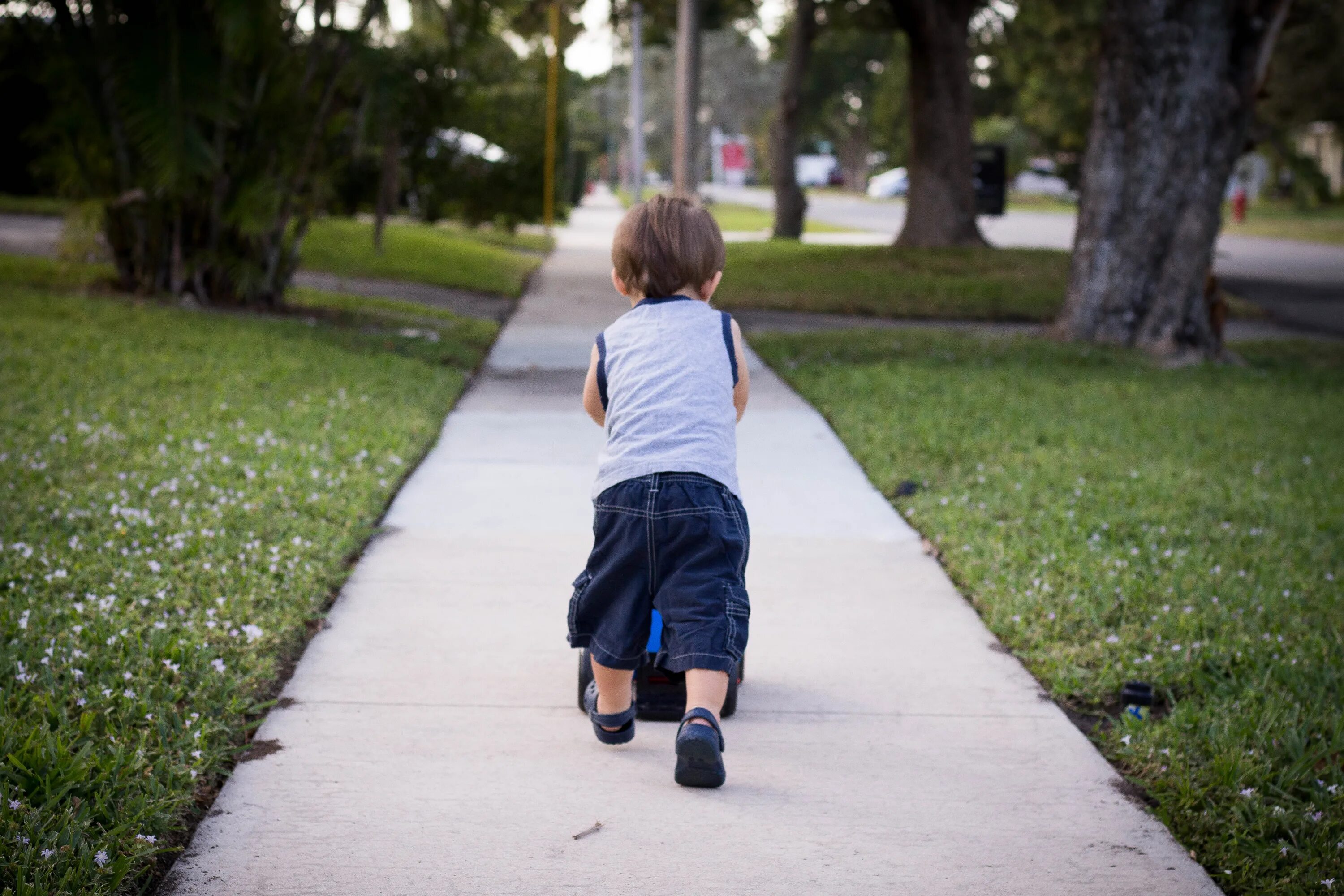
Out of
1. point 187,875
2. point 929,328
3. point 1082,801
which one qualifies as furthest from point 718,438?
point 929,328

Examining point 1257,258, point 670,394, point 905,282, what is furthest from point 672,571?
point 1257,258

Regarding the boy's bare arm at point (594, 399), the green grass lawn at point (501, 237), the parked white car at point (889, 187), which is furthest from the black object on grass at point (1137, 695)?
the parked white car at point (889, 187)

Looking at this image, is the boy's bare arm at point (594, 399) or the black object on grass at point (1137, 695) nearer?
the boy's bare arm at point (594, 399)

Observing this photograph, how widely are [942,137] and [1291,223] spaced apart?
2411 cm

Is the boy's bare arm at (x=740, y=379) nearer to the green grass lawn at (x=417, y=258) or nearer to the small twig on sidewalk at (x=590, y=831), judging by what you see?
the small twig on sidewalk at (x=590, y=831)

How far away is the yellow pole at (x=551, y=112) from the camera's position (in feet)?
71.5

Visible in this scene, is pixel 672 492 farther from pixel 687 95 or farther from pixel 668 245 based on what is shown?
pixel 687 95

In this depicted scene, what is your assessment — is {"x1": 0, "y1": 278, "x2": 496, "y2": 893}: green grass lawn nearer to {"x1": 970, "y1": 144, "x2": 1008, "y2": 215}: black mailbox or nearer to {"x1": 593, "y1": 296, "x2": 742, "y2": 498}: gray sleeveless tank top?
{"x1": 593, "y1": 296, "x2": 742, "y2": 498}: gray sleeveless tank top

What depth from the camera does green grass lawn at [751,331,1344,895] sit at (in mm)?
3244

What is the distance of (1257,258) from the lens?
24703 mm

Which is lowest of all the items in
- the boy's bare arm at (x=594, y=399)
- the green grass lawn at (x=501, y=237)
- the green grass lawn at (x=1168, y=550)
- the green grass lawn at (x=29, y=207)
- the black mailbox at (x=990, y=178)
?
the green grass lawn at (x=1168, y=550)

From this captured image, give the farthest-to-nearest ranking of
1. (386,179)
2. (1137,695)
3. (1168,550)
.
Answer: (386,179) → (1168,550) → (1137,695)

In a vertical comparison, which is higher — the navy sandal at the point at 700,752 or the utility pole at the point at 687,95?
the utility pole at the point at 687,95

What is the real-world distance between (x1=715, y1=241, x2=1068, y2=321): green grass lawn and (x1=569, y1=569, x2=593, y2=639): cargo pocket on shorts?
10996 millimetres
